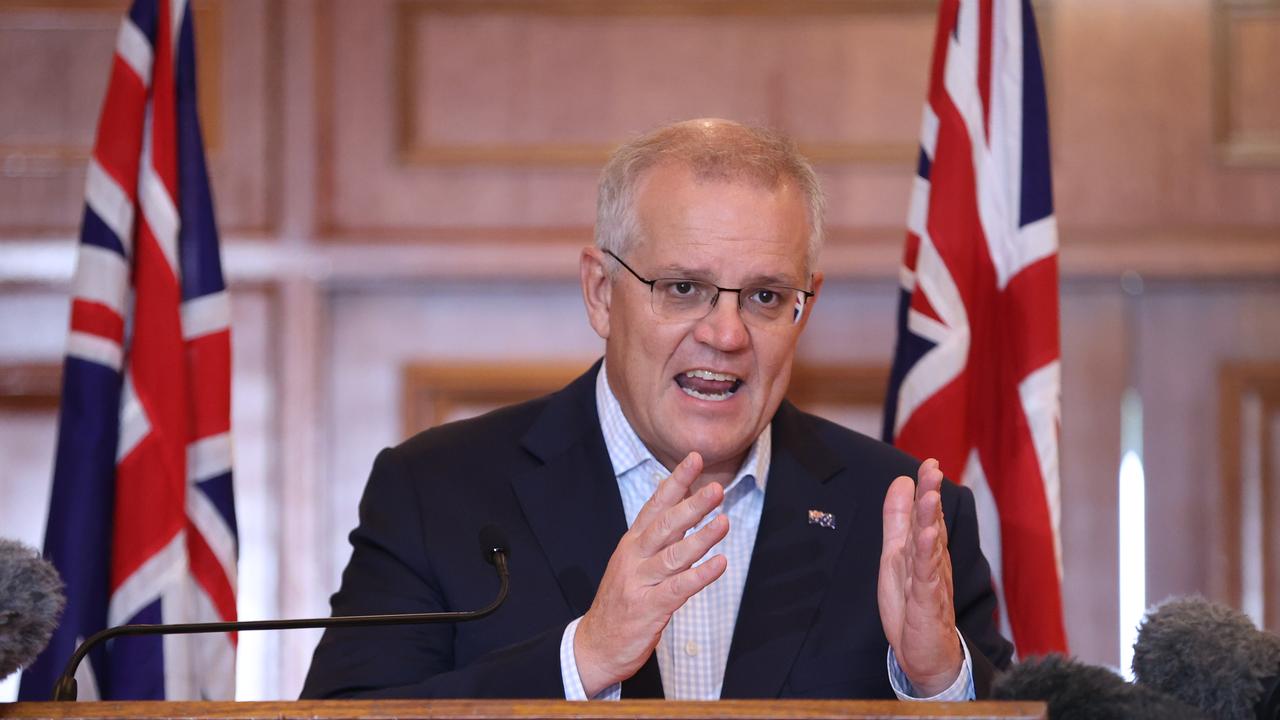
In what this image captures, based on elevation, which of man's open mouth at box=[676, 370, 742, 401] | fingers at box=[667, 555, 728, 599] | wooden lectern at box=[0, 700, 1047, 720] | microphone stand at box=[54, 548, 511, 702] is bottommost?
wooden lectern at box=[0, 700, 1047, 720]

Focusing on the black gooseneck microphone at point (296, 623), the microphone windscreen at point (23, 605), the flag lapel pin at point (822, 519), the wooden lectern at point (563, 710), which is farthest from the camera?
the flag lapel pin at point (822, 519)

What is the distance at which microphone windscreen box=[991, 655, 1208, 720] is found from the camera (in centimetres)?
133

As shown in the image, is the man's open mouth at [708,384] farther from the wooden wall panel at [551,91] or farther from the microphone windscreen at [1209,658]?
the wooden wall panel at [551,91]

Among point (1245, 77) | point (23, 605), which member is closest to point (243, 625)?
point (23, 605)

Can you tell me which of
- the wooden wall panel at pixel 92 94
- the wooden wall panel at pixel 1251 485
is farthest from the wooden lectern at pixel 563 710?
the wooden wall panel at pixel 1251 485

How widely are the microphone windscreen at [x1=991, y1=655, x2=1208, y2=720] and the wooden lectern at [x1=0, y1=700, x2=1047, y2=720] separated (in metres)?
0.07

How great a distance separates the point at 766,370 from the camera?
216cm

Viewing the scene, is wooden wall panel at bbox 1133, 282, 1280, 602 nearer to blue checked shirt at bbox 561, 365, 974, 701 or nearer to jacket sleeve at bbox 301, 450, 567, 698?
blue checked shirt at bbox 561, 365, 974, 701

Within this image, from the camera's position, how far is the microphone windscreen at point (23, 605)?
143 cm

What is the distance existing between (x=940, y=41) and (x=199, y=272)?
1560mm

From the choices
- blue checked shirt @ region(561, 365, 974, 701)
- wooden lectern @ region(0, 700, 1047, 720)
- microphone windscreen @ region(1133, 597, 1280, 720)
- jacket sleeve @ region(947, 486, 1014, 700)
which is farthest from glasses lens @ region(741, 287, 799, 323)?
wooden lectern @ region(0, 700, 1047, 720)

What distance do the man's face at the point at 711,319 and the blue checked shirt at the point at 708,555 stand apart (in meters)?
0.10

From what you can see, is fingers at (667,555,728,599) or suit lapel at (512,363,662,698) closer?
fingers at (667,555,728,599)

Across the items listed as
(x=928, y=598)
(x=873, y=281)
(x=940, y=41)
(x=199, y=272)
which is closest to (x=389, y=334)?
(x=199, y=272)
